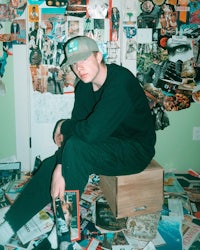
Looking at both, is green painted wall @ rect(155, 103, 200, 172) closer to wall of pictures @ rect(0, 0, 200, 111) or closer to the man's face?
wall of pictures @ rect(0, 0, 200, 111)

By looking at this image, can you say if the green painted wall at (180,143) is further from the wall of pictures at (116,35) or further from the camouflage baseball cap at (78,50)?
the camouflage baseball cap at (78,50)

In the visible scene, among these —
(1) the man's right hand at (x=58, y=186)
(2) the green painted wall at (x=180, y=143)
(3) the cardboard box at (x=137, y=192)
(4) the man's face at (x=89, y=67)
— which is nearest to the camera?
(1) the man's right hand at (x=58, y=186)

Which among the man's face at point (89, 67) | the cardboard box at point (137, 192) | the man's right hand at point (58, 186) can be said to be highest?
the man's face at point (89, 67)

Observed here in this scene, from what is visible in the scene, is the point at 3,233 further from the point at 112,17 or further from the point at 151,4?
the point at 151,4

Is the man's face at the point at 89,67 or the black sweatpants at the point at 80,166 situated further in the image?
the man's face at the point at 89,67

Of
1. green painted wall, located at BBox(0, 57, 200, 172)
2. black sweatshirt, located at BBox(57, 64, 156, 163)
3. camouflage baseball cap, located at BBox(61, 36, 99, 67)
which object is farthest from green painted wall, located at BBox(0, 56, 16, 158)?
camouflage baseball cap, located at BBox(61, 36, 99, 67)

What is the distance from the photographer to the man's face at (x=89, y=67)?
155 centimetres

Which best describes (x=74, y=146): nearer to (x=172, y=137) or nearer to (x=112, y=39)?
(x=112, y=39)

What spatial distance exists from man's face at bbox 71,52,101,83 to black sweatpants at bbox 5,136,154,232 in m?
0.36

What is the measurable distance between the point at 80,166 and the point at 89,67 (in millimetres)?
543

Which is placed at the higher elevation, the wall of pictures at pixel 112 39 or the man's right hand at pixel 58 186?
the wall of pictures at pixel 112 39

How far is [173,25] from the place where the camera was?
2270mm

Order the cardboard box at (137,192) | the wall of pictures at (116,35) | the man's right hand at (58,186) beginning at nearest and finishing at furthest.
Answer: the man's right hand at (58,186)
the cardboard box at (137,192)
the wall of pictures at (116,35)

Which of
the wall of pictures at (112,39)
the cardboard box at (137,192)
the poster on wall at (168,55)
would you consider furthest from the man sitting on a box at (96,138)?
A: the poster on wall at (168,55)
